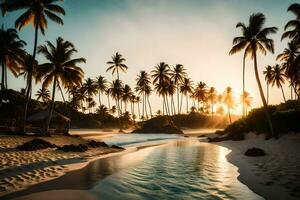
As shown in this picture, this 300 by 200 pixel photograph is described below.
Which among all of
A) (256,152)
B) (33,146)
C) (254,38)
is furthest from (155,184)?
(254,38)

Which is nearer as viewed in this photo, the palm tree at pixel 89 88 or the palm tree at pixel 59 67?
the palm tree at pixel 59 67

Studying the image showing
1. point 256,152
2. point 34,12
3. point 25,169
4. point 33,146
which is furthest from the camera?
point 34,12

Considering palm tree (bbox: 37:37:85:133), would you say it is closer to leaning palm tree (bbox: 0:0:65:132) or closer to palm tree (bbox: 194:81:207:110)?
leaning palm tree (bbox: 0:0:65:132)

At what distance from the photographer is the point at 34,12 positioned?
87.3 feet

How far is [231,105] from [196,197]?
88985 mm

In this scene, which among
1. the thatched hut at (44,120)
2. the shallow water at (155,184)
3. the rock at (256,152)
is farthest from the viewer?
the thatched hut at (44,120)

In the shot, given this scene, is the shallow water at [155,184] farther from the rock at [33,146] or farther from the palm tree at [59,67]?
the palm tree at [59,67]

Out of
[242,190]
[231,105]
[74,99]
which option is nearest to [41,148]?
[242,190]

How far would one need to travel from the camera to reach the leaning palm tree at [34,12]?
Answer: 84.3 ft

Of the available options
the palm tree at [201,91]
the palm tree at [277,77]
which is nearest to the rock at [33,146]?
the palm tree at [277,77]

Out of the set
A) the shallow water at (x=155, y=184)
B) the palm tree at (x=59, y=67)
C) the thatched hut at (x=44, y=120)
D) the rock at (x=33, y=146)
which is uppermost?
the palm tree at (x=59, y=67)

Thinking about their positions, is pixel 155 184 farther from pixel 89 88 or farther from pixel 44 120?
pixel 89 88

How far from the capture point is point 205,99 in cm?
10012

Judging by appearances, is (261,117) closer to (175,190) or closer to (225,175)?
(225,175)
